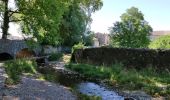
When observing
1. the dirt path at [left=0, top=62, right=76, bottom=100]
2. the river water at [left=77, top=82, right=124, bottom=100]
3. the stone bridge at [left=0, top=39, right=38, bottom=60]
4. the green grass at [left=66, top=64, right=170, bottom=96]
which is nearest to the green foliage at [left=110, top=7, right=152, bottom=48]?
the stone bridge at [left=0, top=39, right=38, bottom=60]

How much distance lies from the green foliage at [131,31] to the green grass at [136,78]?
1714 inches

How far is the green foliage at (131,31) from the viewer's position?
77.6 m

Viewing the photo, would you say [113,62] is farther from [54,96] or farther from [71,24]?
[71,24]

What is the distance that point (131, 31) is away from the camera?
79375mm

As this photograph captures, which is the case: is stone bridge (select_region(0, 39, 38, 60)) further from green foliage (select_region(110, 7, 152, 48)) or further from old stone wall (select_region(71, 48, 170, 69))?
green foliage (select_region(110, 7, 152, 48))

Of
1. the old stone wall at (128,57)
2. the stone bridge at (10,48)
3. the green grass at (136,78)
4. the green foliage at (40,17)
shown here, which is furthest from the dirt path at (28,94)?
the stone bridge at (10,48)

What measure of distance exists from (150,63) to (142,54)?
4.33ft

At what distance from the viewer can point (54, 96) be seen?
1789 cm

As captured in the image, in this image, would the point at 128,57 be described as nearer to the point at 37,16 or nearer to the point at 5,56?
the point at 37,16

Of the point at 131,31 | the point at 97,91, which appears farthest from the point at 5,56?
the point at 131,31

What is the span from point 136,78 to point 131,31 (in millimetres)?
53161

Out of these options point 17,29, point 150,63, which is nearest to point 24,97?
point 150,63

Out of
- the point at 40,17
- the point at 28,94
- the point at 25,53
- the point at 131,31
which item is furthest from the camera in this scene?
the point at 131,31

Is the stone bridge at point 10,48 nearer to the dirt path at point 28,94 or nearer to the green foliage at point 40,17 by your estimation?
the green foliage at point 40,17
